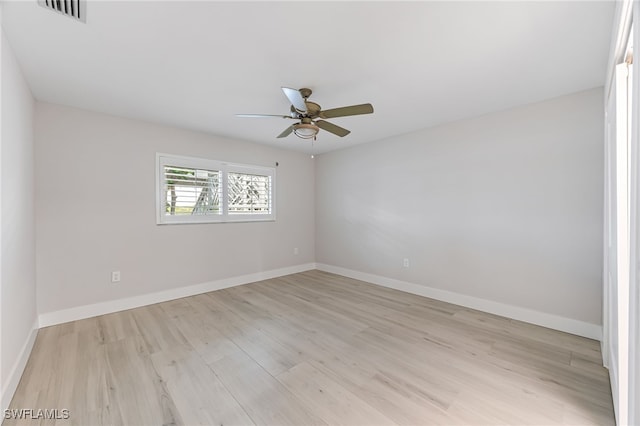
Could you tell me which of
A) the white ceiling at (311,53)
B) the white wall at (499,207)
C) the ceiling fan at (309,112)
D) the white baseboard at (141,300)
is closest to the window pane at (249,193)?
the white baseboard at (141,300)

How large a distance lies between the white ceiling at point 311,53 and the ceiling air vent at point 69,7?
0.06 metres

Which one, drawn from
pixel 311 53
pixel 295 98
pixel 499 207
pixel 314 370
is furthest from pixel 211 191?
pixel 499 207

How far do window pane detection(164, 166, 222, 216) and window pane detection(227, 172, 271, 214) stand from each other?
24cm

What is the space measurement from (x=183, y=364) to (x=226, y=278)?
209 cm

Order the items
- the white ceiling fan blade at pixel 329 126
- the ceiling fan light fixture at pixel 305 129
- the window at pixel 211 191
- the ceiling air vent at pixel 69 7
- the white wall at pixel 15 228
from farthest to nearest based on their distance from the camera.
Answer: the window at pixel 211 191, the white ceiling fan blade at pixel 329 126, the ceiling fan light fixture at pixel 305 129, the white wall at pixel 15 228, the ceiling air vent at pixel 69 7

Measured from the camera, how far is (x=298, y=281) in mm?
4457

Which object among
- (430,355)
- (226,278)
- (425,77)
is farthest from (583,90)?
(226,278)

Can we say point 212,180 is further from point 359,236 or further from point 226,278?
point 359,236

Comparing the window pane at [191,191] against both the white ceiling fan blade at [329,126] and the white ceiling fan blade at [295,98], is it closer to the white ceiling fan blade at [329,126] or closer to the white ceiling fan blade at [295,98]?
the white ceiling fan blade at [329,126]

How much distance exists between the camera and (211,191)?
398 cm

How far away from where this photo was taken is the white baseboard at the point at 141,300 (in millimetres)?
2791

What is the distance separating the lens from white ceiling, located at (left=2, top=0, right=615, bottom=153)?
152cm

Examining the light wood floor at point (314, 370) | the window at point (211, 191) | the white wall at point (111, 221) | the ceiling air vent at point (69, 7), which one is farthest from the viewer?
the window at point (211, 191)

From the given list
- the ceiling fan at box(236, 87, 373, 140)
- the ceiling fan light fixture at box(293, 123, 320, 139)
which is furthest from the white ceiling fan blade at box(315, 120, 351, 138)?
the ceiling fan light fixture at box(293, 123, 320, 139)
